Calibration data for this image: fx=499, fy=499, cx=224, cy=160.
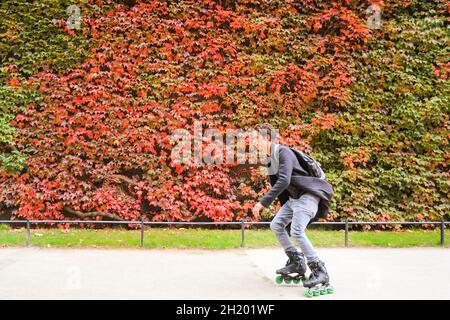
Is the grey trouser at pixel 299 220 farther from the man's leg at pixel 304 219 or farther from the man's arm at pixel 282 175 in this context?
the man's arm at pixel 282 175

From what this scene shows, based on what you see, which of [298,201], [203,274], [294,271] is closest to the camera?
[298,201]

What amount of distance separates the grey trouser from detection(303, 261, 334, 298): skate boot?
10 centimetres

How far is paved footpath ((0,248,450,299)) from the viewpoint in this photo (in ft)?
17.5

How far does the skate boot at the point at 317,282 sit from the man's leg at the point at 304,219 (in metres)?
0.09

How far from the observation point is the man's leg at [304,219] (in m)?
5.46

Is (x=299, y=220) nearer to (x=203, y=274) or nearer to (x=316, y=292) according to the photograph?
(x=316, y=292)

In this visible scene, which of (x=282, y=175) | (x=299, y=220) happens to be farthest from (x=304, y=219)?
(x=282, y=175)

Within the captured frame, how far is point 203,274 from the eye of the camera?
634cm

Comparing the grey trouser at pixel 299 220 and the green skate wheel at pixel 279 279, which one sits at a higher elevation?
the grey trouser at pixel 299 220

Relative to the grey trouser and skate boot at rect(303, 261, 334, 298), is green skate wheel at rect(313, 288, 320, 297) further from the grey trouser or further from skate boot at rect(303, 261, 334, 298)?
the grey trouser

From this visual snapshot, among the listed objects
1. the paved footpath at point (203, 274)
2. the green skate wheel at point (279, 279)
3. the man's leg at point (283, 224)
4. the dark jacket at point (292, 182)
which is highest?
the dark jacket at point (292, 182)

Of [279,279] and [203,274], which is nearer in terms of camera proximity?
[279,279]

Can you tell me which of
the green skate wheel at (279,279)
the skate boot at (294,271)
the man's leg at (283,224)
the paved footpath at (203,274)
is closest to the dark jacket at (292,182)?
the man's leg at (283,224)

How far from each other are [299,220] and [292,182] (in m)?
0.44
